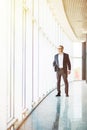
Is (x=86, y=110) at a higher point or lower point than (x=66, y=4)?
lower

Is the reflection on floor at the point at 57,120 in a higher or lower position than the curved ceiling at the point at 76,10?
lower

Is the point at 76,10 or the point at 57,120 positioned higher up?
the point at 76,10

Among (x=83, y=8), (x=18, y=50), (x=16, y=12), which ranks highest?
(x=83, y=8)

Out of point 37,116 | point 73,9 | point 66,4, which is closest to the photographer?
point 37,116

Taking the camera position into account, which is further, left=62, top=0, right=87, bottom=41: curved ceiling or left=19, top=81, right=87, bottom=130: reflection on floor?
left=62, top=0, right=87, bottom=41: curved ceiling

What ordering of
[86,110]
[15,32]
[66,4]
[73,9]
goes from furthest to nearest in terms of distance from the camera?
[73,9], [66,4], [86,110], [15,32]

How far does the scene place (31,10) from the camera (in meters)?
6.82

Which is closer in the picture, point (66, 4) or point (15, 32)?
point (15, 32)

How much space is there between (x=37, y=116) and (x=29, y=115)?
0.71 feet

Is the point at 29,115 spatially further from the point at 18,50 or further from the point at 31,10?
the point at 31,10

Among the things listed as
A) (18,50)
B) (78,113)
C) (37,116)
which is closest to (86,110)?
(78,113)

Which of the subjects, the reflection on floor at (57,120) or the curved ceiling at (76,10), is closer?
the reflection on floor at (57,120)

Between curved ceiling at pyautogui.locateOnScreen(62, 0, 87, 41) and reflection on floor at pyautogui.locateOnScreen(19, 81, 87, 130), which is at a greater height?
curved ceiling at pyautogui.locateOnScreen(62, 0, 87, 41)

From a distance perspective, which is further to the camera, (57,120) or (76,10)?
(76,10)
